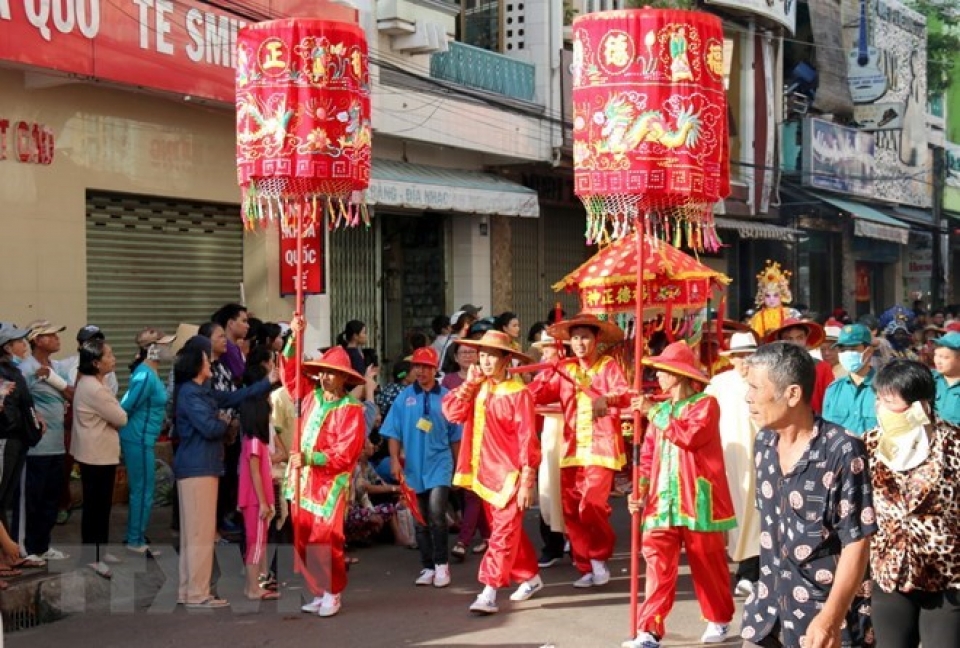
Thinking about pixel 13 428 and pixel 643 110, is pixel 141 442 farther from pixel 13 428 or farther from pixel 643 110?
pixel 643 110

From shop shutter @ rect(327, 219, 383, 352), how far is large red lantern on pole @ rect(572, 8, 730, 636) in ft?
27.3

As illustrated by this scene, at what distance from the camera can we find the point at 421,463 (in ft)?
31.6

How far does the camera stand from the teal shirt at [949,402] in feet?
24.9

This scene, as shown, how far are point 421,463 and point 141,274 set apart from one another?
201 inches

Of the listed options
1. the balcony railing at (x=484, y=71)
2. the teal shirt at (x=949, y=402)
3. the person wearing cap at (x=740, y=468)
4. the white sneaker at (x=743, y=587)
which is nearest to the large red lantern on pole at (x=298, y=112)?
the person wearing cap at (x=740, y=468)

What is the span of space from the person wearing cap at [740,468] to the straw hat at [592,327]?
978 millimetres

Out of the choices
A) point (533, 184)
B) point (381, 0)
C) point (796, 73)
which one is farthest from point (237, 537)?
point (796, 73)

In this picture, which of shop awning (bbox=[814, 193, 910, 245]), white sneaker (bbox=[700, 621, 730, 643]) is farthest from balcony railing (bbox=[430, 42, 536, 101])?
shop awning (bbox=[814, 193, 910, 245])

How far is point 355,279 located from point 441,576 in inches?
316

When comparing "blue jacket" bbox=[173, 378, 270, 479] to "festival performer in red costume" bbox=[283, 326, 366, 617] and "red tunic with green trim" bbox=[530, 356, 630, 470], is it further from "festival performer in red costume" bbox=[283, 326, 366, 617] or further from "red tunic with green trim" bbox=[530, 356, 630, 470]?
"red tunic with green trim" bbox=[530, 356, 630, 470]

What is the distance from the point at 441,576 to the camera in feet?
30.9

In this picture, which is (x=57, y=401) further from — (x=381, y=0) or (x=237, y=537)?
(x=381, y=0)

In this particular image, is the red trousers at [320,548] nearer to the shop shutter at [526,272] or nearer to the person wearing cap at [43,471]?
the person wearing cap at [43,471]

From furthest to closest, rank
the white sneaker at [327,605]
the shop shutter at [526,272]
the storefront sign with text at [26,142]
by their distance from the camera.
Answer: the shop shutter at [526,272] < the storefront sign with text at [26,142] < the white sneaker at [327,605]
